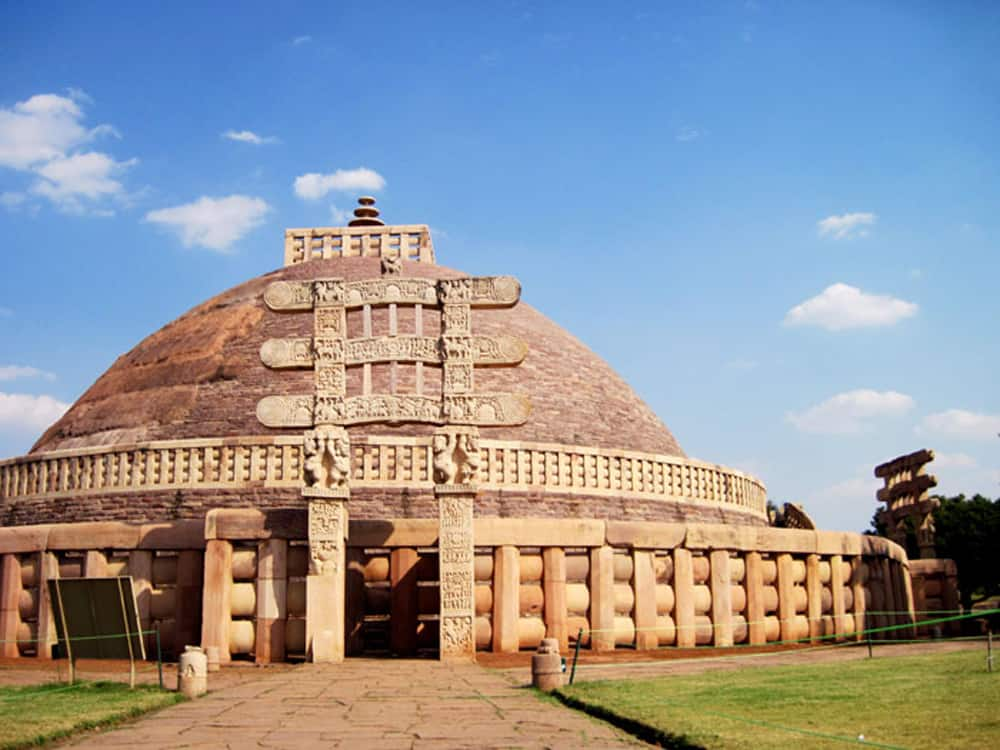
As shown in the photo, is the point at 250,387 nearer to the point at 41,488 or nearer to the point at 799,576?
the point at 41,488

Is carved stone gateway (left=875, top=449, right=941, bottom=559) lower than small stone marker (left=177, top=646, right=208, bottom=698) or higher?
higher

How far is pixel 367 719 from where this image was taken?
673 centimetres

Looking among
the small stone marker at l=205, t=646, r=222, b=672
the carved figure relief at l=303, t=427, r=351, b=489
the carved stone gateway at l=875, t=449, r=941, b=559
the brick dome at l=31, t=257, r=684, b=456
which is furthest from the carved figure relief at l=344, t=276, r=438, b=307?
the carved stone gateway at l=875, t=449, r=941, b=559

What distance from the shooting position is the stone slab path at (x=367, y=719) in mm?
5879

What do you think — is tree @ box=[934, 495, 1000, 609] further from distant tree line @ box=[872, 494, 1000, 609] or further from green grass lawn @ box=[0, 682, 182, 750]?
green grass lawn @ box=[0, 682, 182, 750]

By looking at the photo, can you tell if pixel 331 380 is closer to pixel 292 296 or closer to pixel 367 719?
pixel 292 296

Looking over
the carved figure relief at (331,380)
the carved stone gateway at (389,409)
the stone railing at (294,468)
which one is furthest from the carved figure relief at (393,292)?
the stone railing at (294,468)

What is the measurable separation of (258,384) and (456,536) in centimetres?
1074

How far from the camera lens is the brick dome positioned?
68.3 feet

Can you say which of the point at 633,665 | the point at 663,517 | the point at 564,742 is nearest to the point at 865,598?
the point at 663,517

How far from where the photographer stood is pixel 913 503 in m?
22.5

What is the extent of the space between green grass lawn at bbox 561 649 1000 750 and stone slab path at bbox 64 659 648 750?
40 centimetres

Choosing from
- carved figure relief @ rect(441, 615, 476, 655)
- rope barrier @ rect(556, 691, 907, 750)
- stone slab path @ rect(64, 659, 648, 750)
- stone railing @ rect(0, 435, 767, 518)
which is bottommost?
stone slab path @ rect(64, 659, 648, 750)

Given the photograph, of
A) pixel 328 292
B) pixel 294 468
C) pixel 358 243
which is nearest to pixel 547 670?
pixel 328 292
